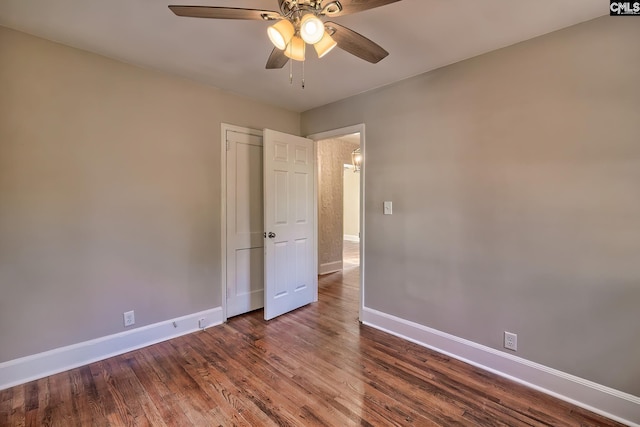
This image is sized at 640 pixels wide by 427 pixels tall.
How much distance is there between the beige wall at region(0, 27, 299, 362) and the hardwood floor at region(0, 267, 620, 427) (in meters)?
0.42

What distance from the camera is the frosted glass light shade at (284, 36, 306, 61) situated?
161cm

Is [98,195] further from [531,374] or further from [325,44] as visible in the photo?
[531,374]

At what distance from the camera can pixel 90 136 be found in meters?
2.30

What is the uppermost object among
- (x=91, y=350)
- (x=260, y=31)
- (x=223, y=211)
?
(x=260, y=31)

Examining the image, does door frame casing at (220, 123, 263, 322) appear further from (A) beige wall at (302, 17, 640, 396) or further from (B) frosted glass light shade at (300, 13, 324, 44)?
(B) frosted glass light shade at (300, 13, 324, 44)

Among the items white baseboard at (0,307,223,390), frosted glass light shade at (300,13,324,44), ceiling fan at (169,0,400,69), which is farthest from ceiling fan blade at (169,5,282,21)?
white baseboard at (0,307,223,390)

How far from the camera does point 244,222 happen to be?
3314 millimetres

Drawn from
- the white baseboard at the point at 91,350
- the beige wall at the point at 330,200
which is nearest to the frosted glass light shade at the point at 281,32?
the white baseboard at the point at 91,350

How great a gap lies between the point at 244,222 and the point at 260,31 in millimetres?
1984

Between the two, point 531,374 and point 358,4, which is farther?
point 531,374

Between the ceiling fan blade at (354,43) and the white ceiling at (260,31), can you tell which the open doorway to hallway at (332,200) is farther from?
the ceiling fan blade at (354,43)

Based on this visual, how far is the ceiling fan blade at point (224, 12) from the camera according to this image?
135 centimetres

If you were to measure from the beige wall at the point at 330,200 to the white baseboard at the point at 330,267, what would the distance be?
0.02 meters

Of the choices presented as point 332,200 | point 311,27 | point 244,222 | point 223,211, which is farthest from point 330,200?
point 311,27
